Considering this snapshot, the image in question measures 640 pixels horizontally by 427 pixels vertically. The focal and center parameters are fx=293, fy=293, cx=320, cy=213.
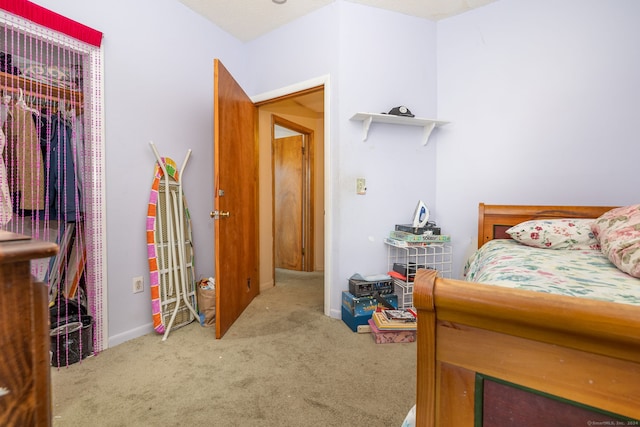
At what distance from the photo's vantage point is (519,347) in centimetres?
56

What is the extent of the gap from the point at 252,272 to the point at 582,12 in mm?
3352

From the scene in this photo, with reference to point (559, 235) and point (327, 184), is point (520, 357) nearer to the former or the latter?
point (559, 235)

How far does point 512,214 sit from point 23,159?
10.3 ft

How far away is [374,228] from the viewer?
257 centimetres

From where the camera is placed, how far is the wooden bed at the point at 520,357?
18.9 inches

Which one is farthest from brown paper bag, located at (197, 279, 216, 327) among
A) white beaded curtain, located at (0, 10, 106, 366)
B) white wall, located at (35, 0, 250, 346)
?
white beaded curtain, located at (0, 10, 106, 366)

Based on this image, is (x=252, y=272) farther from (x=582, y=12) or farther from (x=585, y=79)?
(x=582, y=12)

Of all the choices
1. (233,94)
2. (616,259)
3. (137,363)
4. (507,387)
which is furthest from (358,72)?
(137,363)

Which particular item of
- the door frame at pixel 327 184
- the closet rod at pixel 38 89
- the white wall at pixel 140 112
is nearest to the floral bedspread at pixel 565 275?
the door frame at pixel 327 184

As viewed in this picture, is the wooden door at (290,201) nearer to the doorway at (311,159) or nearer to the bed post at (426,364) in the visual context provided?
the doorway at (311,159)

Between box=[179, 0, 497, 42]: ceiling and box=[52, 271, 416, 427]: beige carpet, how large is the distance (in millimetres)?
2626

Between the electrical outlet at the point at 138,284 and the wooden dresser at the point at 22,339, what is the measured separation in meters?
1.94

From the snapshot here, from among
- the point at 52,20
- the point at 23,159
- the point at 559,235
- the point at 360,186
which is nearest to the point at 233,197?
the point at 360,186

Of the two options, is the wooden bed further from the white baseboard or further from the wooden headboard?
the white baseboard
